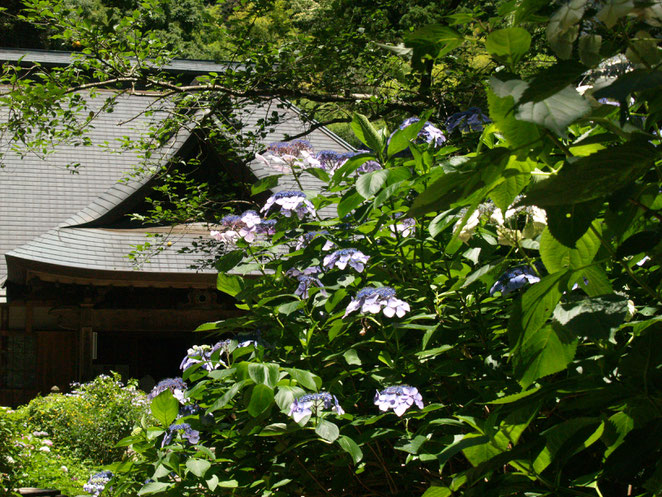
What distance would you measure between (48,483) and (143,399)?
187 centimetres

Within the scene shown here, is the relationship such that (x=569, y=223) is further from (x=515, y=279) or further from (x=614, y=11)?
(x=515, y=279)

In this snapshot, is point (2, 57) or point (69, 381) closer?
point (69, 381)

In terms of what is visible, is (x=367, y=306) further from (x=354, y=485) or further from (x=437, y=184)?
(x=437, y=184)

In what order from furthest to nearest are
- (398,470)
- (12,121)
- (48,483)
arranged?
(48,483) → (12,121) → (398,470)

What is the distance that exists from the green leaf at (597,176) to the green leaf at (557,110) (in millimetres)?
43

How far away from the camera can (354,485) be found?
1.72 meters

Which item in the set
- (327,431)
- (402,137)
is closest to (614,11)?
(402,137)

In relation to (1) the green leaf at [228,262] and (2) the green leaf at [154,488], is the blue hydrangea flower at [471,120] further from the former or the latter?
(2) the green leaf at [154,488]

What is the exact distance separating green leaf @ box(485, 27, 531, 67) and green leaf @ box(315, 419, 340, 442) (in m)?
0.85

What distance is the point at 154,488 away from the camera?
5.21 feet

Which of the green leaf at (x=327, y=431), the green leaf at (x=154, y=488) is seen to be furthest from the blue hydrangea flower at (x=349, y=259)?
the green leaf at (x=154, y=488)

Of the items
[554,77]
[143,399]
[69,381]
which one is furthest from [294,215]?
[69,381]

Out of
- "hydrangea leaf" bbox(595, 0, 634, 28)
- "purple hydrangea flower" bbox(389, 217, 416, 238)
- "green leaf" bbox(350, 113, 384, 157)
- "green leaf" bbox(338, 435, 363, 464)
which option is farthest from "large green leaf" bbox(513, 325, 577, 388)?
"purple hydrangea flower" bbox(389, 217, 416, 238)

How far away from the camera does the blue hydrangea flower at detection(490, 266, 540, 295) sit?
1328 mm
